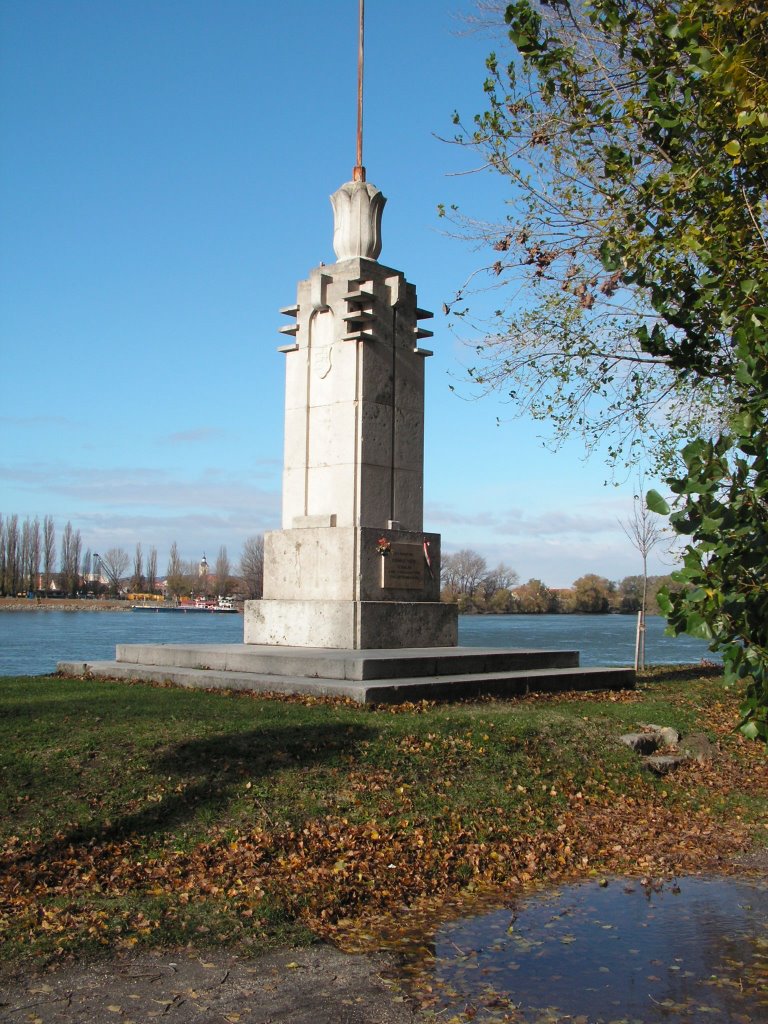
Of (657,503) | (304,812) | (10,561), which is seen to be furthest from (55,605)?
(657,503)

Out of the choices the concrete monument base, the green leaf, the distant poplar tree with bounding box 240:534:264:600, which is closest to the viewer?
the green leaf

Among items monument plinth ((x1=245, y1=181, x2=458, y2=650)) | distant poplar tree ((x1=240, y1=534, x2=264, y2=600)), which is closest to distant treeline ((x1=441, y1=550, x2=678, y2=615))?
distant poplar tree ((x1=240, y1=534, x2=264, y2=600))

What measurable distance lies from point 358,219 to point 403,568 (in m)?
5.15

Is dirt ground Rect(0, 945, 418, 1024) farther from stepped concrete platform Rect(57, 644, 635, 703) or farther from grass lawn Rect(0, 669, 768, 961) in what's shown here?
stepped concrete platform Rect(57, 644, 635, 703)

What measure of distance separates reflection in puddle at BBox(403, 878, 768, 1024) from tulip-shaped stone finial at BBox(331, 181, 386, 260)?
1043cm

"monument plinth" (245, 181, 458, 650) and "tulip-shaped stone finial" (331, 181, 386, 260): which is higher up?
"tulip-shaped stone finial" (331, 181, 386, 260)

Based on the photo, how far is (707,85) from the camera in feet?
20.0

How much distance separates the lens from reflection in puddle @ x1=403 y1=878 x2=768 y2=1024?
14.9 feet

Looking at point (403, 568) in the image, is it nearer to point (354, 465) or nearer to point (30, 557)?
point (354, 465)

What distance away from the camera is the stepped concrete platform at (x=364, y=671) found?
11281 mm

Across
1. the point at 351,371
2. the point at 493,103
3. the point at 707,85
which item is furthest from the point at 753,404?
the point at 351,371

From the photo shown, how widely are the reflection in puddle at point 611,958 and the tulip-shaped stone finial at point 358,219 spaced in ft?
34.2

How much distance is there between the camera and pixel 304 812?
23.8 feet

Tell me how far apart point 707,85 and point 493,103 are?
245 inches
